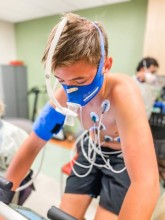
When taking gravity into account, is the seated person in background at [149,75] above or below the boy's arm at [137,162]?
above

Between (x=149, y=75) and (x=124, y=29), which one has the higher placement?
(x=124, y=29)

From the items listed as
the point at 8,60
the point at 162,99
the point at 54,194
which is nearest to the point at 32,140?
the point at 54,194

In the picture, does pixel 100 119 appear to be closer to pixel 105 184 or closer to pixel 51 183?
pixel 105 184

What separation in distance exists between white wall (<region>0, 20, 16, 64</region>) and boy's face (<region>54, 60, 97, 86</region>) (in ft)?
9.49

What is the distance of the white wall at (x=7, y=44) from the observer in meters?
3.03

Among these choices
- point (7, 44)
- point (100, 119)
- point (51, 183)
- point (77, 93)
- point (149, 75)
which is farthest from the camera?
point (7, 44)

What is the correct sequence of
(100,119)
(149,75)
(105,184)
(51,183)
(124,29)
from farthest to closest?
(124,29) < (51,183) < (149,75) < (105,184) < (100,119)

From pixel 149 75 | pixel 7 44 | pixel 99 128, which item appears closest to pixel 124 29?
pixel 149 75

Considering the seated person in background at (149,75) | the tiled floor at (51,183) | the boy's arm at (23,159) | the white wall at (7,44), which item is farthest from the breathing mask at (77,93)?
the white wall at (7,44)

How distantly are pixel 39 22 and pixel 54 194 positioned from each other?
247cm

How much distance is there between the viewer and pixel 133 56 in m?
2.49

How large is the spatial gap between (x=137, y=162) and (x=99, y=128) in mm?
289

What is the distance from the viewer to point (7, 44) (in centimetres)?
319

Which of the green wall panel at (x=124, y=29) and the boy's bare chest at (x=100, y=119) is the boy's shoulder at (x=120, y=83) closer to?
the boy's bare chest at (x=100, y=119)
